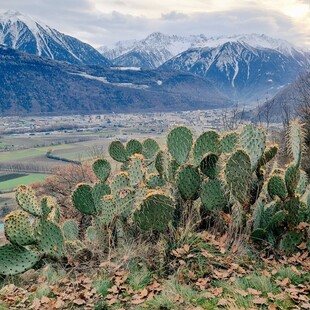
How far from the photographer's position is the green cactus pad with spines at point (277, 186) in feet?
17.9

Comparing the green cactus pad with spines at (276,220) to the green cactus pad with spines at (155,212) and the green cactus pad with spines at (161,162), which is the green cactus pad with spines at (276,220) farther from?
the green cactus pad with spines at (161,162)

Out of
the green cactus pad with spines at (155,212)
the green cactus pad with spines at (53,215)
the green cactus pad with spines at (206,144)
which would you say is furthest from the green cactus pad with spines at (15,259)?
the green cactus pad with spines at (206,144)

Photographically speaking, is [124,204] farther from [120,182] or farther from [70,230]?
[70,230]

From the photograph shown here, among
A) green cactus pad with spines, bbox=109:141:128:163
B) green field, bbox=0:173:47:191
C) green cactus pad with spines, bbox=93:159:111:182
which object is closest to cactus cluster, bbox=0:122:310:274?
green cactus pad with spines, bbox=93:159:111:182

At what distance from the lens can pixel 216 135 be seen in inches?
238

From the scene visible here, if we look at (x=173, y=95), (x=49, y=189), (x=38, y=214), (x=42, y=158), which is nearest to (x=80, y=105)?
(x=173, y=95)

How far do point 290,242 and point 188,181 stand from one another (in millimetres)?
1409

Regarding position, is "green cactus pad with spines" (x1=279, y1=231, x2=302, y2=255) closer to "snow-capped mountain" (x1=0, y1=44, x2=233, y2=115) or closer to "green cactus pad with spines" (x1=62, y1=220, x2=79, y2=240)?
"green cactus pad with spines" (x1=62, y1=220, x2=79, y2=240)

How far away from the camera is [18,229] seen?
5.39m

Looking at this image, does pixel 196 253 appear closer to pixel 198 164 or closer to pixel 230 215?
pixel 230 215

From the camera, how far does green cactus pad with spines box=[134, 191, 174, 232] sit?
193 inches

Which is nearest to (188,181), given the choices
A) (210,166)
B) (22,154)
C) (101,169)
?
(210,166)

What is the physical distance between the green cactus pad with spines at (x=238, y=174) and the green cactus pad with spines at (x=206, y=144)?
74 centimetres

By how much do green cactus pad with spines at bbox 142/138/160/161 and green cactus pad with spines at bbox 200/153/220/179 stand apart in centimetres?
264
